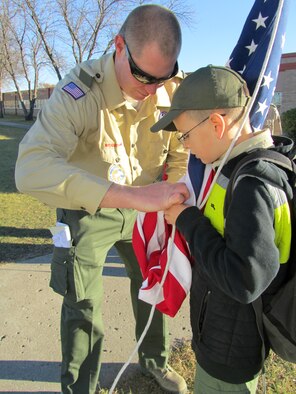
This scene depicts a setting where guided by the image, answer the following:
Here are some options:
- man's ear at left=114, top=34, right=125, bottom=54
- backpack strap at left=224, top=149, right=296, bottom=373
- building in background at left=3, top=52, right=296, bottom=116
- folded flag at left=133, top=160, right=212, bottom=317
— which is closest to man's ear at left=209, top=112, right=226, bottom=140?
backpack strap at left=224, top=149, right=296, bottom=373

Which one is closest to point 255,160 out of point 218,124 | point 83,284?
point 218,124

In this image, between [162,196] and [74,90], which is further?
[74,90]

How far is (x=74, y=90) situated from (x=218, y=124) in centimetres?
94

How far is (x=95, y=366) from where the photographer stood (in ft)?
7.85

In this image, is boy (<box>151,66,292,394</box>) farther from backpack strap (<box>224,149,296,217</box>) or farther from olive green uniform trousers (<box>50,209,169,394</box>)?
olive green uniform trousers (<box>50,209,169,394</box>)

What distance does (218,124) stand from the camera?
4.64 feet

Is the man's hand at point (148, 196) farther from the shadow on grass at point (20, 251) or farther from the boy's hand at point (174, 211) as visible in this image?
the shadow on grass at point (20, 251)

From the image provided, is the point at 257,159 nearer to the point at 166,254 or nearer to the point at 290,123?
the point at 166,254

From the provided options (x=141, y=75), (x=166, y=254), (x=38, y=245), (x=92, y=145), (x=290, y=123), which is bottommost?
(x=38, y=245)

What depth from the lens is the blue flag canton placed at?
1.71 m

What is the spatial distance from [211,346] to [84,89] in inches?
53.9

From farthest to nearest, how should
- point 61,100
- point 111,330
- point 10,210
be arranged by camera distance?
point 10,210, point 111,330, point 61,100

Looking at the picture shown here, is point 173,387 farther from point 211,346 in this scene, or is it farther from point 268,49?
point 268,49

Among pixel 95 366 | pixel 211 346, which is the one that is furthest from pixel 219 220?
pixel 95 366
